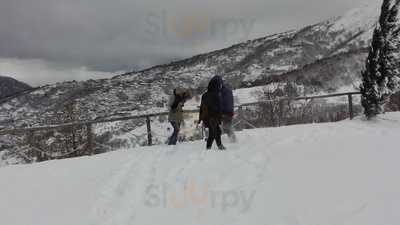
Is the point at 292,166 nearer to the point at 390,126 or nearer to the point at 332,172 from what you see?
the point at 332,172

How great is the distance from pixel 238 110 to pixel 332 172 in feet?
30.9

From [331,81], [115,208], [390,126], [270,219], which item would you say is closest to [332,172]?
[270,219]

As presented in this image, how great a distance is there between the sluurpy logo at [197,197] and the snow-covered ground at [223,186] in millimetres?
15

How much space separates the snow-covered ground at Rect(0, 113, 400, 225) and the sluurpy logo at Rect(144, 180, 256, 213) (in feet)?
0.05

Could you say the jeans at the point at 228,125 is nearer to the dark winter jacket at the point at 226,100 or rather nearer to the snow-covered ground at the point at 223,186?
the dark winter jacket at the point at 226,100

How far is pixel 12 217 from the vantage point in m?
6.35

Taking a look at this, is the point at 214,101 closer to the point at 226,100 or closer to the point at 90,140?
the point at 226,100

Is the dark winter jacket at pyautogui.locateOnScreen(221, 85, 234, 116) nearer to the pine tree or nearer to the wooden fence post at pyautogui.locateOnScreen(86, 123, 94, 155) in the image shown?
the wooden fence post at pyautogui.locateOnScreen(86, 123, 94, 155)

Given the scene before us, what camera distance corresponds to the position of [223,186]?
21.2ft

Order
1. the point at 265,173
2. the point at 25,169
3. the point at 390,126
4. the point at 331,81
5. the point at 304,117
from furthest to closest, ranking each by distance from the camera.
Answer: the point at 331,81 → the point at 304,117 → the point at 390,126 → the point at 25,169 → the point at 265,173

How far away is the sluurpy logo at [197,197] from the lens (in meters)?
5.71

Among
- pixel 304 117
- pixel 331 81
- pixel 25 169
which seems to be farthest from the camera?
pixel 331 81

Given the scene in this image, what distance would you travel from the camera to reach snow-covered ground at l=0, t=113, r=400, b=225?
5.24m

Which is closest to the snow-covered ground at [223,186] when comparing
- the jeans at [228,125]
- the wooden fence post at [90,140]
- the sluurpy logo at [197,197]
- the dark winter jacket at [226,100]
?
the sluurpy logo at [197,197]
